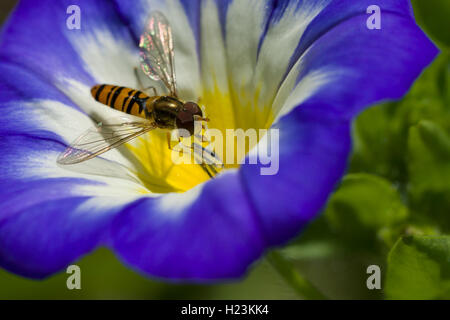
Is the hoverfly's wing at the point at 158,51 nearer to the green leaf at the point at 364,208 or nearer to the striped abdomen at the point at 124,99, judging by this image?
the striped abdomen at the point at 124,99

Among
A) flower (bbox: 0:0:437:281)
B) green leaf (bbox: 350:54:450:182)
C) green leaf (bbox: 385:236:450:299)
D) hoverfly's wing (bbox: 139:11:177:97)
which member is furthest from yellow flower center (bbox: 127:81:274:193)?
green leaf (bbox: 385:236:450:299)

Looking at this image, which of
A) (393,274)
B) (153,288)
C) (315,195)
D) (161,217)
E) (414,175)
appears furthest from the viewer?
(153,288)

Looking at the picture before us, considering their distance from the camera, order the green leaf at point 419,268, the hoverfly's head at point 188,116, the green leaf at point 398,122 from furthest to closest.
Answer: the green leaf at point 398,122
the hoverfly's head at point 188,116
the green leaf at point 419,268

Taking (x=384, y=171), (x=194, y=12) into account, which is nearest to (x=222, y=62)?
(x=194, y=12)

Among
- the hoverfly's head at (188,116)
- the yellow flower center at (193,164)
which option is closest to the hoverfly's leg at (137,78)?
the yellow flower center at (193,164)

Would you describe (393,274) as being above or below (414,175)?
below

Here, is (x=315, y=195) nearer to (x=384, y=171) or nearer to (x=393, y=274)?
(x=393, y=274)

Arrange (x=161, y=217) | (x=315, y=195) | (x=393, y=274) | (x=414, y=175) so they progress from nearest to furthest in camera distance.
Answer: (x=315, y=195) < (x=161, y=217) < (x=393, y=274) < (x=414, y=175)

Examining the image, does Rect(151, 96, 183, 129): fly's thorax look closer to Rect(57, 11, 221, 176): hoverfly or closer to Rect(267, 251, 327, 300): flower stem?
Rect(57, 11, 221, 176): hoverfly
